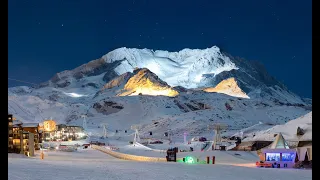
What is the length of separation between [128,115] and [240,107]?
43.2 metres

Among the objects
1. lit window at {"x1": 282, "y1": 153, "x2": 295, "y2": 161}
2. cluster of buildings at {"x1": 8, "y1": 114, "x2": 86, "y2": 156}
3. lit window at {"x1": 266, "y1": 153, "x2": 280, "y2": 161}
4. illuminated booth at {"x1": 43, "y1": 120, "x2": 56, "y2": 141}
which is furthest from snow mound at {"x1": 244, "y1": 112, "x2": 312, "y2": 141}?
illuminated booth at {"x1": 43, "y1": 120, "x2": 56, "y2": 141}

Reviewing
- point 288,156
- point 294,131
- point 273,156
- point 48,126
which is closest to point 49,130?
point 48,126

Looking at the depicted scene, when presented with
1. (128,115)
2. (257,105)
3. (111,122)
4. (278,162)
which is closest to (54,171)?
(278,162)

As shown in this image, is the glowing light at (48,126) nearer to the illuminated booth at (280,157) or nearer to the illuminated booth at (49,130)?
the illuminated booth at (49,130)

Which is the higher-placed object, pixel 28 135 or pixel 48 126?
pixel 28 135

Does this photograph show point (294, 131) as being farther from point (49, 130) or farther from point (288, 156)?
point (49, 130)

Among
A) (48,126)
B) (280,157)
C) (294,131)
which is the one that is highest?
(294,131)

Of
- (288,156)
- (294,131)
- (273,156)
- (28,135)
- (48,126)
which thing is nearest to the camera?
(288,156)

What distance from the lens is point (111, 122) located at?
14212 cm

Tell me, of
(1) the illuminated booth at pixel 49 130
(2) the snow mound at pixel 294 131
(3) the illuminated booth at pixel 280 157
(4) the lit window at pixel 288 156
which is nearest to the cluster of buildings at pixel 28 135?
(1) the illuminated booth at pixel 49 130

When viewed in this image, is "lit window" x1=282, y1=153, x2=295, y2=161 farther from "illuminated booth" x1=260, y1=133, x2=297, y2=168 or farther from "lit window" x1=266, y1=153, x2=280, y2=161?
"lit window" x1=266, y1=153, x2=280, y2=161
